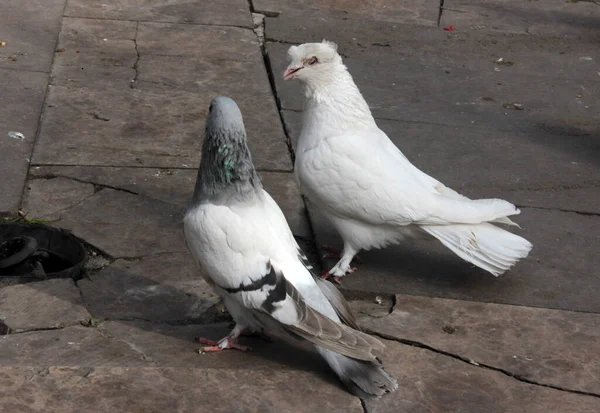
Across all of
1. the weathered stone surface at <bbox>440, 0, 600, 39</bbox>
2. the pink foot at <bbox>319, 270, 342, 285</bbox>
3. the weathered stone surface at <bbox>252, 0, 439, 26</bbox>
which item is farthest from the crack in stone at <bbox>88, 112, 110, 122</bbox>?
the weathered stone surface at <bbox>440, 0, 600, 39</bbox>

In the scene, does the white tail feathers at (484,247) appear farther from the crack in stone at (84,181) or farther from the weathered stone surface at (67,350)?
the crack in stone at (84,181)

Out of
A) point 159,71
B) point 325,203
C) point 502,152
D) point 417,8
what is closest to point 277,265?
point 325,203

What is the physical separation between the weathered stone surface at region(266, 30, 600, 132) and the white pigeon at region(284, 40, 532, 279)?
1995mm

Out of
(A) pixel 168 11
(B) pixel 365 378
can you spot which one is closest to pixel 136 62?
(A) pixel 168 11

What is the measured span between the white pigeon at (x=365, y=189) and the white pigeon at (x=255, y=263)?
74cm

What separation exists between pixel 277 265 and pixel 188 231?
0.41m

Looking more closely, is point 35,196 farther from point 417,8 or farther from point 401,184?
point 417,8

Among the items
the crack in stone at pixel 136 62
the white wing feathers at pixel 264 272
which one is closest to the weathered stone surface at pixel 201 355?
the white wing feathers at pixel 264 272

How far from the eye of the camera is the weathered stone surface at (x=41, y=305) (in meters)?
4.07

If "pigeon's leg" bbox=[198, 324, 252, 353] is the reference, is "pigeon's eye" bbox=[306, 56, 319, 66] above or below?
above

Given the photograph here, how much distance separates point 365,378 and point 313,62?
172cm

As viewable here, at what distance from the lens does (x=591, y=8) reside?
379 inches

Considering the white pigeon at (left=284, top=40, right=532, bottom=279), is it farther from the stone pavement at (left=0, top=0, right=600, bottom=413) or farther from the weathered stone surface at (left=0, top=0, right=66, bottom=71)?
the weathered stone surface at (left=0, top=0, right=66, bottom=71)

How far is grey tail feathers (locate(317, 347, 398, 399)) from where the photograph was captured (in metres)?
3.66
